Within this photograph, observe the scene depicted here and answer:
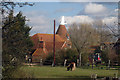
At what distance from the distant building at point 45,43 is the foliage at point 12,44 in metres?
34.4

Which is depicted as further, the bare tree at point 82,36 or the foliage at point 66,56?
the bare tree at point 82,36

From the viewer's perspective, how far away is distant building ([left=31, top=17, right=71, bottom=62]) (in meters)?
47.4

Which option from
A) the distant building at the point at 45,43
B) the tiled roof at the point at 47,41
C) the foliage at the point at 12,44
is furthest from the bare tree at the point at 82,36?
the foliage at the point at 12,44

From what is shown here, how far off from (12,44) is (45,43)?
4897 centimetres

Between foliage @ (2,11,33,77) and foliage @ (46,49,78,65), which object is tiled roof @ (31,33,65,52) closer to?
foliage @ (46,49,78,65)

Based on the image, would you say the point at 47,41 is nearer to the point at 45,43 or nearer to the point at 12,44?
the point at 45,43

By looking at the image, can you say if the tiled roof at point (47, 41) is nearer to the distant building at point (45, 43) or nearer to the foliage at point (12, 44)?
the distant building at point (45, 43)

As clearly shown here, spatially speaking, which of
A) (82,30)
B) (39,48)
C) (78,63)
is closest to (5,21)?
(78,63)

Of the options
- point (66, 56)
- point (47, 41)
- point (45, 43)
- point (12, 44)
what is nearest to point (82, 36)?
point (45, 43)

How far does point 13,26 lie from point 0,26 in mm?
918

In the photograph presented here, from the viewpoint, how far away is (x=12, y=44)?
1052 centimetres

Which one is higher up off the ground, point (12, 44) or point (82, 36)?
point (82, 36)

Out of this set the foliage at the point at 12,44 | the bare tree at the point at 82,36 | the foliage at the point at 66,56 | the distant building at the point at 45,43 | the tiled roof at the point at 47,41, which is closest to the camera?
the foliage at the point at 12,44

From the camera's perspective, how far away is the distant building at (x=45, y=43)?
47.4 metres
